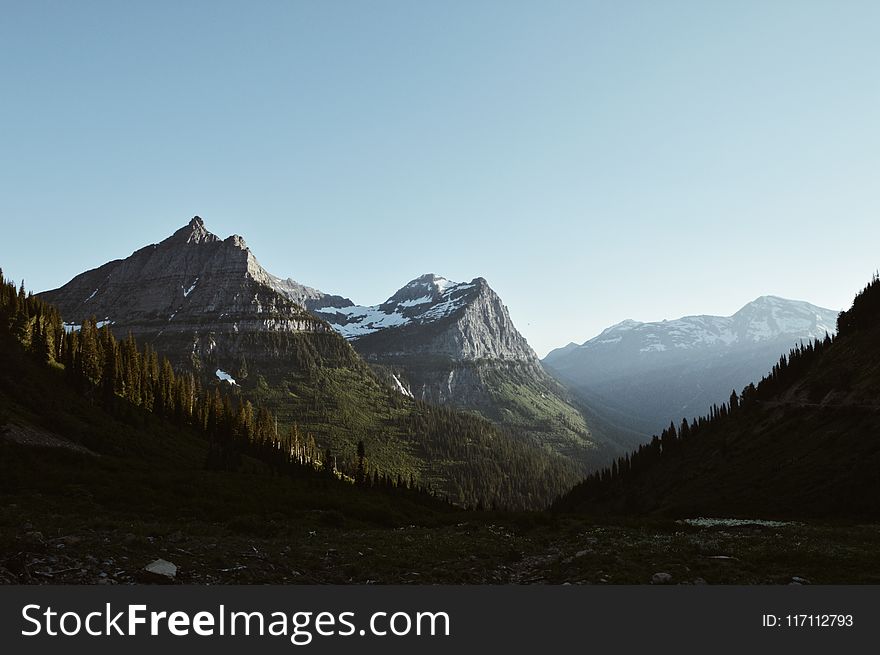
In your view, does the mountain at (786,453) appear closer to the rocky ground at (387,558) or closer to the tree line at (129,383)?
the rocky ground at (387,558)

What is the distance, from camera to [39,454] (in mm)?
55000

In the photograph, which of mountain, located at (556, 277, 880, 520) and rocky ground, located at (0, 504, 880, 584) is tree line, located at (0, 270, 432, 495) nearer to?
mountain, located at (556, 277, 880, 520)

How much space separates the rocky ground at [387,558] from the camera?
18016 mm

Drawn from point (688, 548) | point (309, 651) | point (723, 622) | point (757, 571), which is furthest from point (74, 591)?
point (688, 548)

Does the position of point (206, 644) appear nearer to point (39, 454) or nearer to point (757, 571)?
point (757, 571)

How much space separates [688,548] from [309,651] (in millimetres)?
21598

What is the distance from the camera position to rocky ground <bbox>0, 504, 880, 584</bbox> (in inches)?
709

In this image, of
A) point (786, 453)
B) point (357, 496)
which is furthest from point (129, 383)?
point (786, 453)

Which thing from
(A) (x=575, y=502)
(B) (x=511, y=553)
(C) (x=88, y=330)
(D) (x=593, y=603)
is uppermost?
(C) (x=88, y=330)

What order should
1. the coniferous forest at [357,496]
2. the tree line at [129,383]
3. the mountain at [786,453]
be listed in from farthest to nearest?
the tree line at [129,383] → the mountain at [786,453] → the coniferous forest at [357,496]

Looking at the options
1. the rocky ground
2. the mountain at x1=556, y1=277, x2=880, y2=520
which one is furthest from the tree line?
the rocky ground

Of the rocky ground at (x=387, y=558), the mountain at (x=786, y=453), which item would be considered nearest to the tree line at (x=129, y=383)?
the mountain at (x=786, y=453)

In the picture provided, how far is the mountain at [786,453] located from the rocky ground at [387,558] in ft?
134

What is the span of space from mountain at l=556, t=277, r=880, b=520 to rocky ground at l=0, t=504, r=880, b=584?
4069 cm
